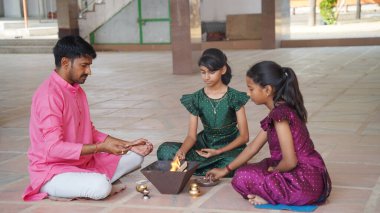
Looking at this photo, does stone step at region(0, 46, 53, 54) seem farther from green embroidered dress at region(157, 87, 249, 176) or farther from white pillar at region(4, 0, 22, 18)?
green embroidered dress at region(157, 87, 249, 176)

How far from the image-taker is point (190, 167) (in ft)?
12.9

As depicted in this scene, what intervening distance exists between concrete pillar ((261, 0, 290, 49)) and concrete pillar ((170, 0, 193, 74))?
4.26 meters

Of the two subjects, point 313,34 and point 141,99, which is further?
point 313,34

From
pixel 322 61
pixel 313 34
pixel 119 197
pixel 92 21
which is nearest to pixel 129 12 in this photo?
pixel 92 21

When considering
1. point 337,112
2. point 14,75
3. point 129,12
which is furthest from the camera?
point 129,12

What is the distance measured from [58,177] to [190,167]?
786mm

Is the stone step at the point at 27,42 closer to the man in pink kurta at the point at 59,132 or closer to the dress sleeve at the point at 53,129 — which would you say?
the man in pink kurta at the point at 59,132

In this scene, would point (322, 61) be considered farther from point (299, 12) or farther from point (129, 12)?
point (299, 12)

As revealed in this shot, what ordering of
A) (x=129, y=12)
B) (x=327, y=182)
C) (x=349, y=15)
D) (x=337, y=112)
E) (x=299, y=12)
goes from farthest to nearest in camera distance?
1. (x=299, y=12)
2. (x=349, y=15)
3. (x=129, y=12)
4. (x=337, y=112)
5. (x=327, y=182)

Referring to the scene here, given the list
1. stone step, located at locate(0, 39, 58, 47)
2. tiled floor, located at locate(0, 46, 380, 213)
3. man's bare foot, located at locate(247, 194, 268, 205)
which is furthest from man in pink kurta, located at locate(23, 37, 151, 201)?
stone step, located at locate(0, 39, 58, 47)

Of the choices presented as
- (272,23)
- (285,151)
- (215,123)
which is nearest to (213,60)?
(215,123)

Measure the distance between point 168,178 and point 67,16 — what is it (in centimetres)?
1297

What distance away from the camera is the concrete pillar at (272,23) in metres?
14.6

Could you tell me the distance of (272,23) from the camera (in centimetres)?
1466
